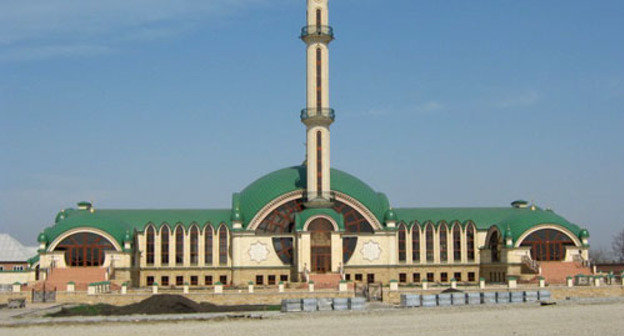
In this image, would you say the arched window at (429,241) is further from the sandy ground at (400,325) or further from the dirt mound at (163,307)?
the dirt mound at (163,307)

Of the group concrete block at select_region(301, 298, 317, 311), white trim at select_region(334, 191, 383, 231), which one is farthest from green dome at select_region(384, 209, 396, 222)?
concrete block at select_region(301, 298, 317, 311)

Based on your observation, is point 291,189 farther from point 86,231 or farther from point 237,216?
point 86,231

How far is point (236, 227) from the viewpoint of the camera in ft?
252

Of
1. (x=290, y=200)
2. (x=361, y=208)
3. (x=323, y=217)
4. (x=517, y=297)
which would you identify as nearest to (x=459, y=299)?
(x=517, y=297)

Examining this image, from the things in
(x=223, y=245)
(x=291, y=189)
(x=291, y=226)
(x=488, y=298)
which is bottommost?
(x=488, y=298)

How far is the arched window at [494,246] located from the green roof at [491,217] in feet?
3.98

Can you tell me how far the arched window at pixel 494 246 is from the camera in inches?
3118

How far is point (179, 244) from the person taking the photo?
7994 cm

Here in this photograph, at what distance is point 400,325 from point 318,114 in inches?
1348

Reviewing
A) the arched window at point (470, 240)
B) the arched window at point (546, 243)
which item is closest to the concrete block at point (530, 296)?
the arched window at point (546, 243)

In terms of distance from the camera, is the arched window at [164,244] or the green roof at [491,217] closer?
the green roof at [491,217]

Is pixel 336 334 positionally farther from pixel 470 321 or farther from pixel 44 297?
pixel 44 297

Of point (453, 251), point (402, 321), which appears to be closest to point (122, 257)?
point (453, 251)

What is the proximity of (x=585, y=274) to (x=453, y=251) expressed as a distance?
14.1 metres
